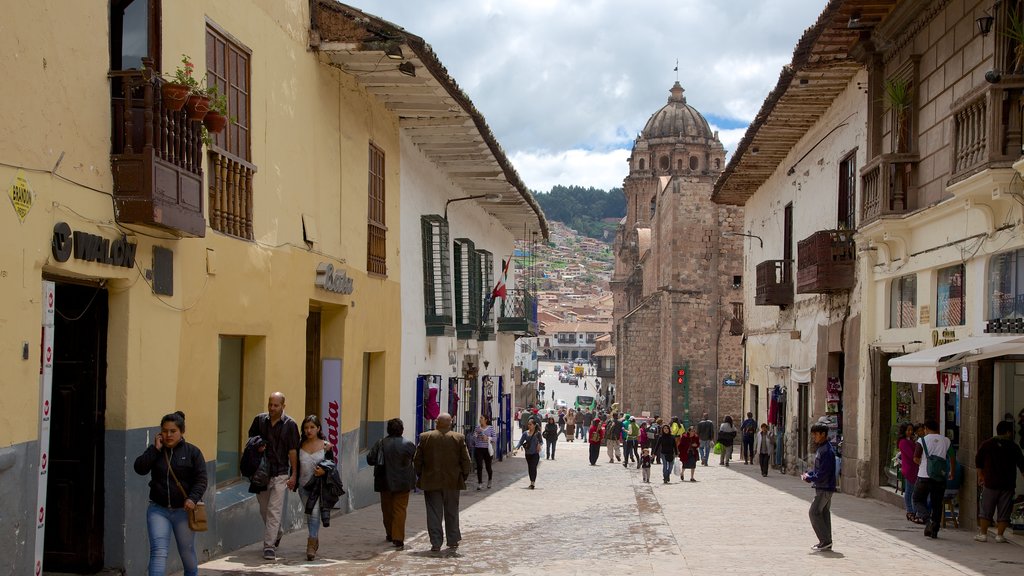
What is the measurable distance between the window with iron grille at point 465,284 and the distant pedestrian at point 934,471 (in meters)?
11.3

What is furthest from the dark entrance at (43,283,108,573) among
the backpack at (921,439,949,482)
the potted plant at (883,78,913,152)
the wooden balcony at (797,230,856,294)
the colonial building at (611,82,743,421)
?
the colonial building at (611,82,743,421)

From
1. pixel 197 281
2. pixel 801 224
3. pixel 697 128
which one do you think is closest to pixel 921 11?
pixel 801 224

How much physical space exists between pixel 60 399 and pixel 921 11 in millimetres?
11532

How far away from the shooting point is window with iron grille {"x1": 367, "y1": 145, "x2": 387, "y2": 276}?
1588 centimetres

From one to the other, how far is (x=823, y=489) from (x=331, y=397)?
19.4ft

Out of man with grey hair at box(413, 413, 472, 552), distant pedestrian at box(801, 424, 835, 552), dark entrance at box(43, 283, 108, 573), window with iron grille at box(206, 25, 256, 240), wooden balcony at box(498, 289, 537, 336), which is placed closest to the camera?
dark entrance at box(43, 283, 108, 573)

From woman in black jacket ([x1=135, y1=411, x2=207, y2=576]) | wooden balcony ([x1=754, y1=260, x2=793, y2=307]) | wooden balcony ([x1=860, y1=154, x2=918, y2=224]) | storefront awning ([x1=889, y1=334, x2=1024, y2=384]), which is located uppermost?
wooden balcony ([x1=860, y1=154, x2=918, y2=224])

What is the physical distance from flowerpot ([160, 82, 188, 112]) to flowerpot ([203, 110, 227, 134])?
0.77 metres

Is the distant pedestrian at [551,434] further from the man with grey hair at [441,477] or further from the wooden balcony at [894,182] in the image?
the man with grey hair at [441,477]

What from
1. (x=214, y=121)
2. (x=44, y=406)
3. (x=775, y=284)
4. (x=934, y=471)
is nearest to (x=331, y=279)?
(x=214, y=121)

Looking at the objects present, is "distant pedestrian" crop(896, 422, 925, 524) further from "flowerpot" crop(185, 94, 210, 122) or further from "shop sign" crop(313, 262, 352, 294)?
"flowerpot" crop(185, 94, 210, 122)

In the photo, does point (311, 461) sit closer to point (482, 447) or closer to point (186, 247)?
point (186, 247)

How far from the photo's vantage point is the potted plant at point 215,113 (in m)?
9.42

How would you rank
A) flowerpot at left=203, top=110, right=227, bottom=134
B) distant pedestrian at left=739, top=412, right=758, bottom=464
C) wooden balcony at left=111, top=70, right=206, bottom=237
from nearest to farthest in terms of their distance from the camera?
wooden balcony at left=111, top=70, right=206, bottom=237 → flowerpot at left=203, top=110, right=227, bottom=134 → distant pedestrian at left=739, top=412, right=758, bottom=464
